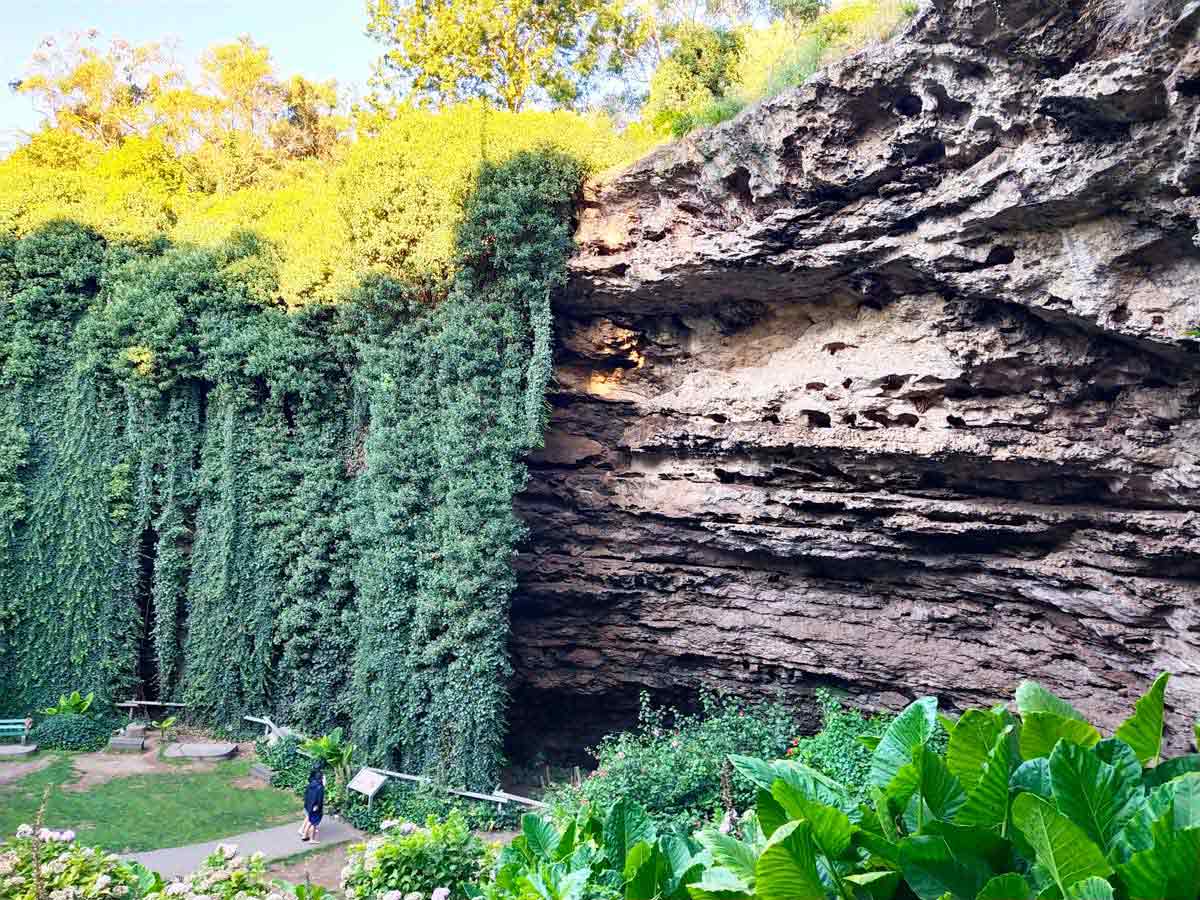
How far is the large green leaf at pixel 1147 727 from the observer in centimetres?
266

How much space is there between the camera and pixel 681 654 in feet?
38.2

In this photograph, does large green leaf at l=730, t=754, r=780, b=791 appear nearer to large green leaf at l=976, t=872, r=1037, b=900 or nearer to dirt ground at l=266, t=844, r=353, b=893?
large green leaf at l=976, t=872, r=1037, b=900

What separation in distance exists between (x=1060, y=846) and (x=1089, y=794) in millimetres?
229

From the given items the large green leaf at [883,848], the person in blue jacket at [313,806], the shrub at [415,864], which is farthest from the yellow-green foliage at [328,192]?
the large green leaf at [883,848]

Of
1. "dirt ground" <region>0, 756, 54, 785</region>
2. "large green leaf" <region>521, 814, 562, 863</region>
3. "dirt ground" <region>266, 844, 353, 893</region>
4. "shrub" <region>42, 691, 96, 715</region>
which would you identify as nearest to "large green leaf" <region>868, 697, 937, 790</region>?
"large green leaf" <region>521, 814, 562, 863</region>

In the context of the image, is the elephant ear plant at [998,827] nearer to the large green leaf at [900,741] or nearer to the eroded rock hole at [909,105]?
the large green leaf at [900,741]

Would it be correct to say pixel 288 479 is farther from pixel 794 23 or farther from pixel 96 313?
pixel 794 23

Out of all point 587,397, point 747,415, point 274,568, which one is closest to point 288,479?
point 274,568

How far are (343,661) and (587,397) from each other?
18.4 ft

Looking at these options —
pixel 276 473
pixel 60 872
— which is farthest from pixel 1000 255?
pixel 276 473

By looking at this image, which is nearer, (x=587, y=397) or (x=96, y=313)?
(x=587, y=397)

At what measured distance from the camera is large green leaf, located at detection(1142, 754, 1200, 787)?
2.66 metres

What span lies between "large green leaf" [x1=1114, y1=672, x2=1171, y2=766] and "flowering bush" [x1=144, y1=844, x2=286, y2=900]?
5.28m

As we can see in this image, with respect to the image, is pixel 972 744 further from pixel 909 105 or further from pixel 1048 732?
pixel 909 105
